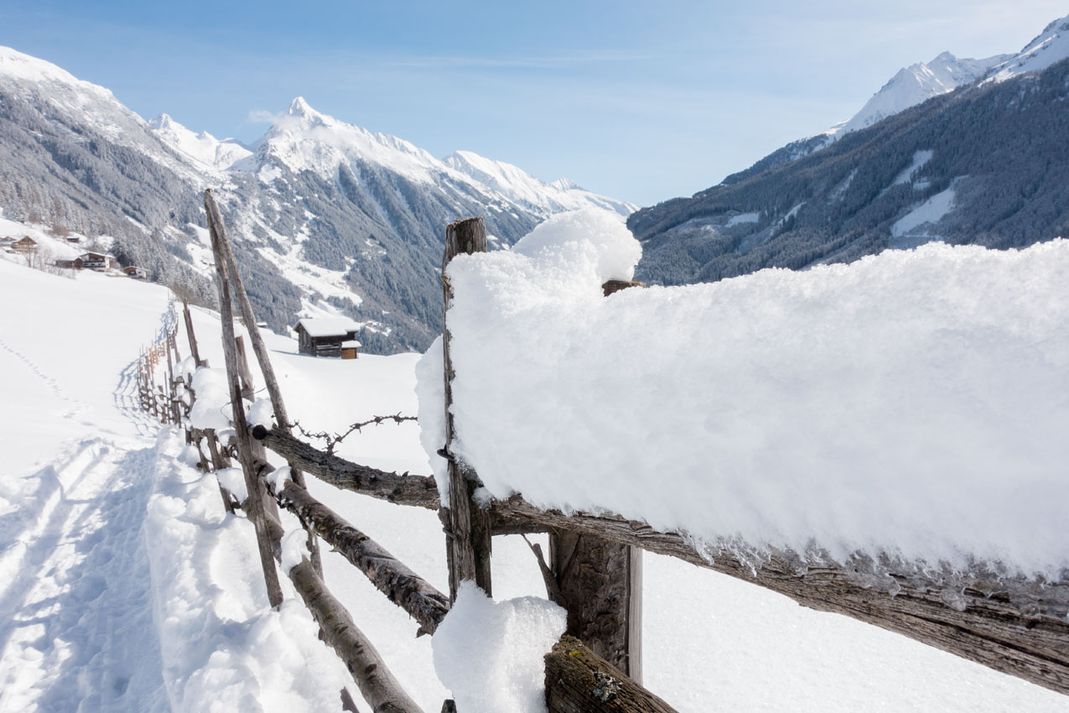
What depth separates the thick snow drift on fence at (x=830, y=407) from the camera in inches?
22.2

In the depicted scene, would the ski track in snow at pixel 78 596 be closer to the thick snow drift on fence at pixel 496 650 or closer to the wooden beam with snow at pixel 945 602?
the thick snow drift on fence at pixel 496 650

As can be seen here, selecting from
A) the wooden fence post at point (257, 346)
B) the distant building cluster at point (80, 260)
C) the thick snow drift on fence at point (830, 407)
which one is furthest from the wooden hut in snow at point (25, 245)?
the thick snow drift on fence at point (830, 407)

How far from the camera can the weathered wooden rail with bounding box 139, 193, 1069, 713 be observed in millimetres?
619

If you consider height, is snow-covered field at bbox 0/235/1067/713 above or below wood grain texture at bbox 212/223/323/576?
below

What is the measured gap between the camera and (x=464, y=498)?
161 cm

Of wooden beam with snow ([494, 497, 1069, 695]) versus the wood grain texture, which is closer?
wooden beam with snow ([494, 497, 1069, 695])

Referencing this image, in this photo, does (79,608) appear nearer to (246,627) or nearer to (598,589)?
(246,627)

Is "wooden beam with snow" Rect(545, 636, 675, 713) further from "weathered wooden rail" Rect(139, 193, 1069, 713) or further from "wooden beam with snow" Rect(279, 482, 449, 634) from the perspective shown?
"wooden beam with snow" Rect(279, 482, 449, 634)

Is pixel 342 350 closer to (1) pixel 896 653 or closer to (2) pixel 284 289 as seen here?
(1) pixel 896 653

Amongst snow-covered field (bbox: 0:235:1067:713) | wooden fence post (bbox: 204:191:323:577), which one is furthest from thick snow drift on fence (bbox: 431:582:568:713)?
wooden fence post (bbox: 204:191:323:577)

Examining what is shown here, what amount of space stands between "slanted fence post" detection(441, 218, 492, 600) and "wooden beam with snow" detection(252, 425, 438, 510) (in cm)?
39

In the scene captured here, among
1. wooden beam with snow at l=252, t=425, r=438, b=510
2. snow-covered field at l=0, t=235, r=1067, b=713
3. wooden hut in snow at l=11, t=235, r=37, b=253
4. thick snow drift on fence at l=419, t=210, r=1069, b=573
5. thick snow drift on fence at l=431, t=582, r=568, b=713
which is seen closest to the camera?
thick snow drift on fence at l=419, t=210, r=1069, b=573

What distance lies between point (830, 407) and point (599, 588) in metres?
1.11

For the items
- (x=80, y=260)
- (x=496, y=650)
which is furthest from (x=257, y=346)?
(x=80, y=260)
